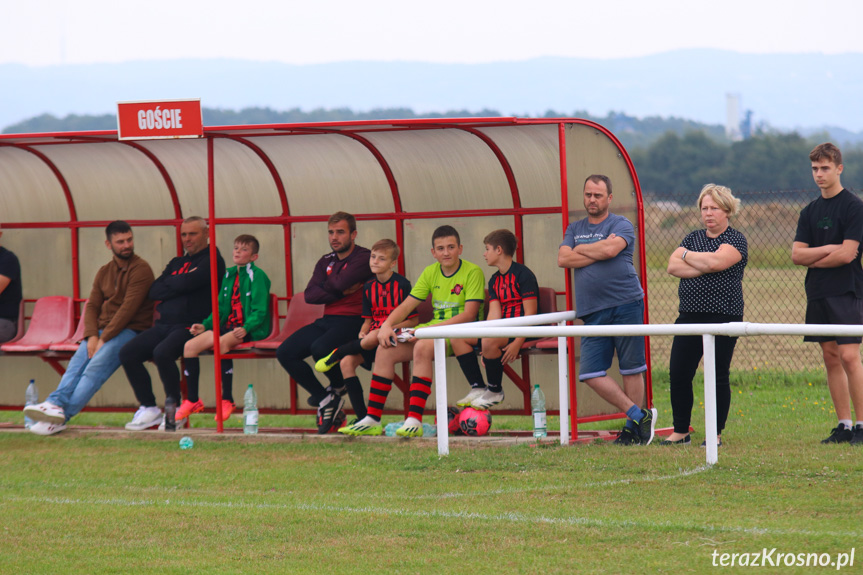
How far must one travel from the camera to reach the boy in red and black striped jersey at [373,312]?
8.76m

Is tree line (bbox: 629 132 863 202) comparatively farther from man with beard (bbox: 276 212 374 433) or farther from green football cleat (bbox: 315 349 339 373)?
green football cleat (bbox: 315 349 339 373)

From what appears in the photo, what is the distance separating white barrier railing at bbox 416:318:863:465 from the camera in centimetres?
636

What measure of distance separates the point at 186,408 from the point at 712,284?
15.1ft

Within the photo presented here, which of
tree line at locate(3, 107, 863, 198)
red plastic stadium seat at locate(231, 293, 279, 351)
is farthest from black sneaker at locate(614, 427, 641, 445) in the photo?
tree line at locate(3, 107, 863, 198)

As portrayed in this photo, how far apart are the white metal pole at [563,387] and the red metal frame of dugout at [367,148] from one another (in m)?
0.13

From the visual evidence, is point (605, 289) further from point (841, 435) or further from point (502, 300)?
point (841, 435)

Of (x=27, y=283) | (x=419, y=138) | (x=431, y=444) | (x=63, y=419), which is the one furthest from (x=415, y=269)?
(x=27, y=283)

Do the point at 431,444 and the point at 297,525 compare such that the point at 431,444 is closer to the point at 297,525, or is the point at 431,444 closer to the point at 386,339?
the point at 386,339

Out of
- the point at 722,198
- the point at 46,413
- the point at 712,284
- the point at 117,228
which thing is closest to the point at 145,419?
the point at 46,413

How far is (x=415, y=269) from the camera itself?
9.80 metres

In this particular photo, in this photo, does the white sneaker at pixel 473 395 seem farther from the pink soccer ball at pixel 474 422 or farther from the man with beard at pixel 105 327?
the man with beard at pixel 105 327

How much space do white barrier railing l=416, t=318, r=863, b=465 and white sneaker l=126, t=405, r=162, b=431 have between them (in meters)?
3.19

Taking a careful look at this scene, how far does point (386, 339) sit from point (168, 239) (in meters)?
3.24

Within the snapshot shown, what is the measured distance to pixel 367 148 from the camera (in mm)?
9680
